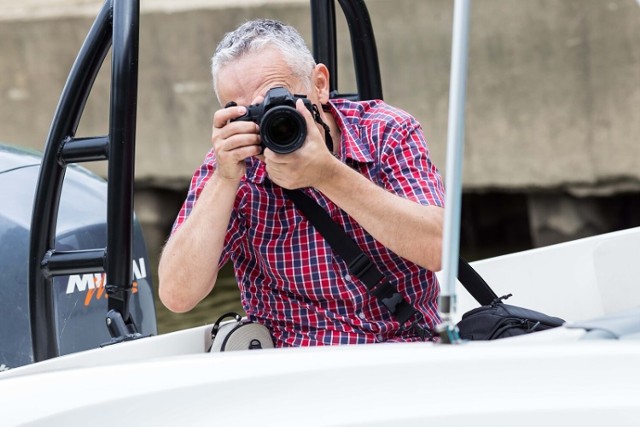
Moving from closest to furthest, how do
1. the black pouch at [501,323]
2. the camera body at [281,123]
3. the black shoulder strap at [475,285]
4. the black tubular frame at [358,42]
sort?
1. the camera body at [281,123]
2. the black pouch at [501,323]
3. the black shoulder strap at [475,285]
4. the black tubular frame at [358,42]

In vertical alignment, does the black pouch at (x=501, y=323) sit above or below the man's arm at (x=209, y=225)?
below

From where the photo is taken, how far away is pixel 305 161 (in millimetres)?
1626

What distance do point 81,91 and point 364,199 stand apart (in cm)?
59

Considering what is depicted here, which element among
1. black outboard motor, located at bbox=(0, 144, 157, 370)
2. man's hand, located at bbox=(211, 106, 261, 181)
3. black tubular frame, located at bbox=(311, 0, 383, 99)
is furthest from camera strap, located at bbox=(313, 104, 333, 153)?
black outboard motor, located at bbox=(0, 144, 157, 370)

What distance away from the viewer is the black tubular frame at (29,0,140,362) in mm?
1869

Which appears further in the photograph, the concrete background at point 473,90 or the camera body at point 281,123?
the concrete background at point 473,90

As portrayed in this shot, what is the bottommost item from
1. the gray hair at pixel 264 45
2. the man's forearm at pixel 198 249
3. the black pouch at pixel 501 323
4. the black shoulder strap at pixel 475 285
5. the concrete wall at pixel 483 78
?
the black pouch at pixel 501 323

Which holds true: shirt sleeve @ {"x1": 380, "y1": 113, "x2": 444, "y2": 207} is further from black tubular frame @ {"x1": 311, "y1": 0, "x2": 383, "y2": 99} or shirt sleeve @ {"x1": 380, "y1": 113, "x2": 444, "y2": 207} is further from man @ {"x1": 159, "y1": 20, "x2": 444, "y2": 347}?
black tubular frame @ {"x1": 311, "y1": 0, "x2": 383, "y2": 99}

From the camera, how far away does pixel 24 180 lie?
8.36ft

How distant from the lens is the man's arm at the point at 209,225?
168cm

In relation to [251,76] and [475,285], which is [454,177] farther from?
[475,285]

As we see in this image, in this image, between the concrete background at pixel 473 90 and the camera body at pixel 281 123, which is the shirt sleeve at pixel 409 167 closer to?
the camera body at pixel 281 123

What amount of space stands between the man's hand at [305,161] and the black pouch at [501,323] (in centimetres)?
37

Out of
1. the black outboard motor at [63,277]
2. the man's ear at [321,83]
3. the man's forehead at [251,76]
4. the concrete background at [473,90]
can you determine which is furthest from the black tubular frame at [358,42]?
the concrete background at [473,90]
